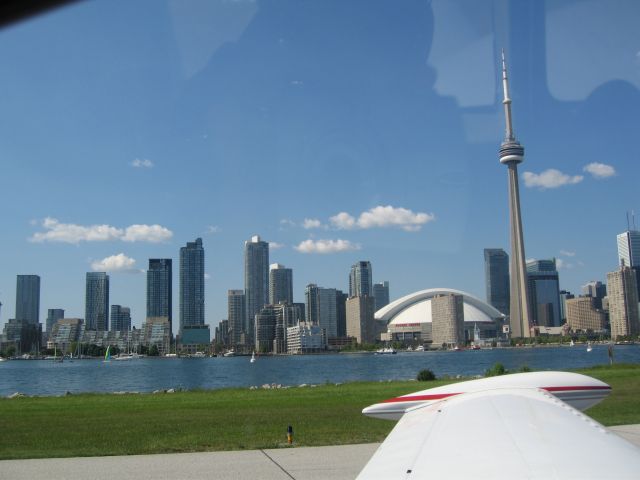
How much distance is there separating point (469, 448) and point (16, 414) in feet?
58.5

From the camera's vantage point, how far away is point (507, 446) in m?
4.29

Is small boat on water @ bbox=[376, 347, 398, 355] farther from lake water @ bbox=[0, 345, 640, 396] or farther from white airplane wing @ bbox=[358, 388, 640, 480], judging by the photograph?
white airplane wing @ bbox=[358, 388, 640, 480]

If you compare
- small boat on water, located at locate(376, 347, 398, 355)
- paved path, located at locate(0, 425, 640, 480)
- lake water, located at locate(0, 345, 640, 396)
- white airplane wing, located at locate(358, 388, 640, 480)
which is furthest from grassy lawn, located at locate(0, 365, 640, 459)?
small boat on water, located at locate(376, 347, 398, 355)

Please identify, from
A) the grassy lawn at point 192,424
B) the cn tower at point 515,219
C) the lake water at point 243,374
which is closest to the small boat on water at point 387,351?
the cn tower at point 515,219

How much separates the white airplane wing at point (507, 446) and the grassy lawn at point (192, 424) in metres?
7.45

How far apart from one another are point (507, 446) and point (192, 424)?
40.7 feet

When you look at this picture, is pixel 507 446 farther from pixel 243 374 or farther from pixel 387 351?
pixel 387 351

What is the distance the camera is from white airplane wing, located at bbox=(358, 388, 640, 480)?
3.83 m

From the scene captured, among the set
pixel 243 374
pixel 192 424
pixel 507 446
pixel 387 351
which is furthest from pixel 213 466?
pixel 387 351

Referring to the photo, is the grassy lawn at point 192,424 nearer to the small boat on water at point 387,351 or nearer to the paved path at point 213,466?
the paved path at point 213,466

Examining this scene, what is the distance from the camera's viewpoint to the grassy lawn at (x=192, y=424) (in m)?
12.6

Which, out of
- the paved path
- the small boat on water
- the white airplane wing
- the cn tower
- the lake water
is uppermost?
the cn tower

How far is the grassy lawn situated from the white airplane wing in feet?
24.4

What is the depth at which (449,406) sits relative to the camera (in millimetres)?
5996
